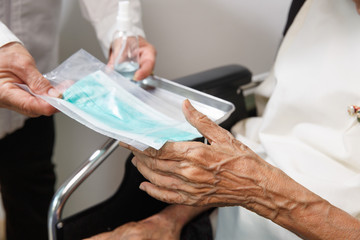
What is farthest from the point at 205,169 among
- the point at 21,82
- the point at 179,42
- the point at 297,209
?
the point at 179,42

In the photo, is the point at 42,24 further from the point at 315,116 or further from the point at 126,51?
the point at 315,116

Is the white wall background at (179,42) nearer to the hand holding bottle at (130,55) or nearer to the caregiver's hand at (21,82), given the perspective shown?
the hand holding bottle at (130,55)

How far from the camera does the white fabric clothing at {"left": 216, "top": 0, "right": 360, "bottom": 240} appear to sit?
801 mm

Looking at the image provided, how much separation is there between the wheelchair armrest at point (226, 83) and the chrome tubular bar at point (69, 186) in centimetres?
29

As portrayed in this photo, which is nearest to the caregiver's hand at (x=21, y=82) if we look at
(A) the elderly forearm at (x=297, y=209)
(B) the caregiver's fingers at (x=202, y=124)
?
(B) the caregiver's fingers at (x=202, y=124)

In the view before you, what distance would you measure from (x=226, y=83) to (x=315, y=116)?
0.26m

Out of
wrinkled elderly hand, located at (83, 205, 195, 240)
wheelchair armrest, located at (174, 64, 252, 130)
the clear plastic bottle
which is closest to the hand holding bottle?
the clear plastic bottle

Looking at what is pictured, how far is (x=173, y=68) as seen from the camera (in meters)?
1.40

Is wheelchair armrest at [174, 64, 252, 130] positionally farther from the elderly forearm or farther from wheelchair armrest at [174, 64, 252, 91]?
the elderly forearm

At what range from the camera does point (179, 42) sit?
1.36 metres

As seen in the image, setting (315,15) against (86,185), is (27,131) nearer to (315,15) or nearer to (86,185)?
(86,185)

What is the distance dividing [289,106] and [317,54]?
139 mm

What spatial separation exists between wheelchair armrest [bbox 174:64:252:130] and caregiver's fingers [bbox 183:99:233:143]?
346 mm

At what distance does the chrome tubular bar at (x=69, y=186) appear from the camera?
0.78 metres
